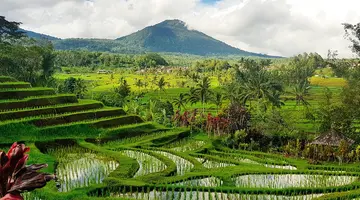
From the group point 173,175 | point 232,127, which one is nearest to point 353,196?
point 173,175

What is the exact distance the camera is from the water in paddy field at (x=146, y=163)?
21.2m

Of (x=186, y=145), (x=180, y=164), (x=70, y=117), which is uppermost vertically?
Answer: (x=70, y=117)

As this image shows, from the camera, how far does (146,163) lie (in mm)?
22859

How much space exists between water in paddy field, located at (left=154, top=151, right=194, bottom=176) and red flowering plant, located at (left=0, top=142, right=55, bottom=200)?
735 inches

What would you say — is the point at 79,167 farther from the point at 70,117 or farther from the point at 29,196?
the point at 70,117

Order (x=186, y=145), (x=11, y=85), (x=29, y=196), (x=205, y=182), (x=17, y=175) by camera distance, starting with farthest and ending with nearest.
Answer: (x=11, y=85) → (x=186, y=145) → (x=205, y=182) → (x=29, y=196) → (x=17, y=175)

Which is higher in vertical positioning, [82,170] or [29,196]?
[29,196]

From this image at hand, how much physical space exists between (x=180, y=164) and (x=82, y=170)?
5.39m

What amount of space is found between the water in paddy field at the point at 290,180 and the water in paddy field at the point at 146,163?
4.33 m

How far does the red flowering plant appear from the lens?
2.66 metres

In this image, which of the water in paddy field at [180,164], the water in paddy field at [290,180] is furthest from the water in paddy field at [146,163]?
the water in paddy field at [290,180]

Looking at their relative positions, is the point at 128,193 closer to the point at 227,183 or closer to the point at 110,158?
the point at 227,183

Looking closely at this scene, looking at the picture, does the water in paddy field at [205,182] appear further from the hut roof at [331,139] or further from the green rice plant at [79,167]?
the hut roof at [331,139]

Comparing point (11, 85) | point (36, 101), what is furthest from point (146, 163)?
point (11, 85)
